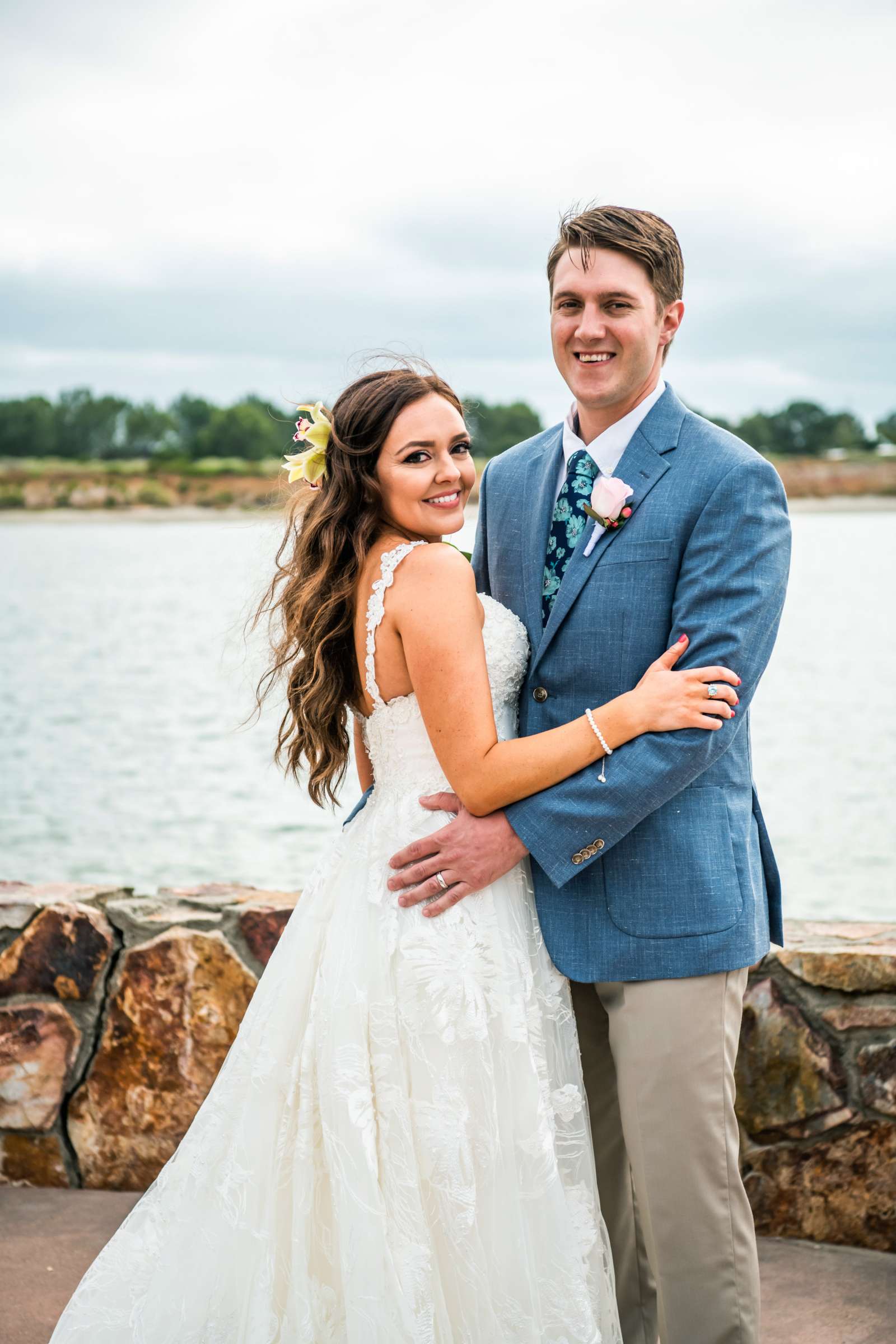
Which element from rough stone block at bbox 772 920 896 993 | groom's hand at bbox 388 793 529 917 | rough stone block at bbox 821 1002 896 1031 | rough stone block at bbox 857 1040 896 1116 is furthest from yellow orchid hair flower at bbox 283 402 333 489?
rough stone block at bbox 857 1040 896 1116

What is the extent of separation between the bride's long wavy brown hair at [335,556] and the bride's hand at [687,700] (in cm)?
57

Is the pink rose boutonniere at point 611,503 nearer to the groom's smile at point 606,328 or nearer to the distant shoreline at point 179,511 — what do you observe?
the groom's smile at point 606,328

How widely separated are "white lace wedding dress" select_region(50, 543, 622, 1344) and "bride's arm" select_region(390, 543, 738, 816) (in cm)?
10

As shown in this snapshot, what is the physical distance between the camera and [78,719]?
13711 millimetres

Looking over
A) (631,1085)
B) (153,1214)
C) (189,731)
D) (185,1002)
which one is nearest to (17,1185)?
(185,1002)

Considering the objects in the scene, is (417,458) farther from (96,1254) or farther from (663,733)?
(96,1254)

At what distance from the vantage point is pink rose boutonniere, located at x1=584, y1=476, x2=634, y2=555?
2.08m

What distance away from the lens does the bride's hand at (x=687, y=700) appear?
191 cm

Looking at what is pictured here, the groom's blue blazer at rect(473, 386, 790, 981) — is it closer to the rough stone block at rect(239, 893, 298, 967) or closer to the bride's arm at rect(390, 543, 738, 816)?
the bride's arm at rect(390, 543, 738, 816)

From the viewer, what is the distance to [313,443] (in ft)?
7.36

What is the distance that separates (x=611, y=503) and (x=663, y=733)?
16.7 inches

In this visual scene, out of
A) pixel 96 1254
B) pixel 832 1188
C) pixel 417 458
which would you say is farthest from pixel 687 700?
pixel 96 1254

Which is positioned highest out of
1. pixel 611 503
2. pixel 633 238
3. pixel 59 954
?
pixel 633 238

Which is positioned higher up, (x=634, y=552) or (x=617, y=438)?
(x=617, y=438)
